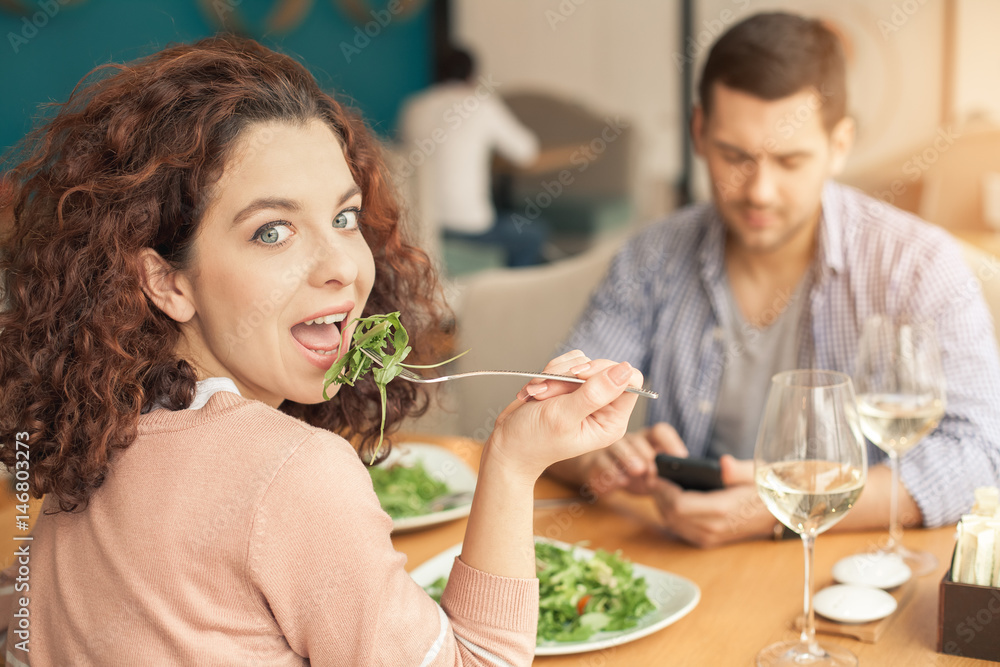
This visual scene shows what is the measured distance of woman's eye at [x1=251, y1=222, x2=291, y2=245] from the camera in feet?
3.04

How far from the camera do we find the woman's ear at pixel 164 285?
0.96 meters

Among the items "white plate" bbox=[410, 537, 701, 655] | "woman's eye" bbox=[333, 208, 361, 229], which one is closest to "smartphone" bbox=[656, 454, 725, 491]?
"white plate" bbox=[410, 537, 701, 655]

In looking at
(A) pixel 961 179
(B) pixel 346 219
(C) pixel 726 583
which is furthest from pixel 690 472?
(A) pixel 961 179

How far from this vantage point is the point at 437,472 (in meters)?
1.63

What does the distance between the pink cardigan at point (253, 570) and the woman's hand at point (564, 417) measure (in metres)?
0.12

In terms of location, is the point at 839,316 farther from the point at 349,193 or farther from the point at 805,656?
the point at 349,193

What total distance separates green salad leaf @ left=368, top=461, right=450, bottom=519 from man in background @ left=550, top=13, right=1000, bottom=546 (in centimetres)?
24

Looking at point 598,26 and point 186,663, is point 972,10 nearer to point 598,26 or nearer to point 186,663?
point 598,26

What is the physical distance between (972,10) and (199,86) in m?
4.22

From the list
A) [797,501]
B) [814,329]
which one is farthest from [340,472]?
[814,329]

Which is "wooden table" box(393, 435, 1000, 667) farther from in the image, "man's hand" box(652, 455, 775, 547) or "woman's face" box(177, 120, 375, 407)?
"woman's face" box(177, 120, 375, 407)

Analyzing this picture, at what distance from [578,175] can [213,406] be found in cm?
495

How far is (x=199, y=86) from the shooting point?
957 millimetres

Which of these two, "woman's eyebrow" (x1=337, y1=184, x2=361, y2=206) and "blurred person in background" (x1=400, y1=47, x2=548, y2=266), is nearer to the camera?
"woman's eyebrow" (x1=337, y1=184, x2=361, y2=206)
